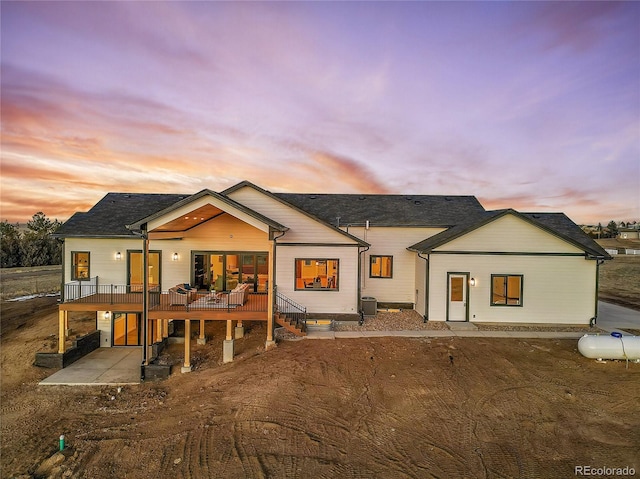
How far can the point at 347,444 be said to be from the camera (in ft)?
18.8

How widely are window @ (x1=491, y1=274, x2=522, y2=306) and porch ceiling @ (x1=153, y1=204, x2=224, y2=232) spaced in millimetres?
12690

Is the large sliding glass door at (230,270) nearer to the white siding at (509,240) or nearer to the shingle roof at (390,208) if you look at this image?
the shingle roof at (390,208)

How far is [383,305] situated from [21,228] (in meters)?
69.8

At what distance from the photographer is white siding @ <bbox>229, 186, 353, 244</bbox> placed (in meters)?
13.0

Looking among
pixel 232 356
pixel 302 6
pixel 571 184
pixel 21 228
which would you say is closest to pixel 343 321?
pixel 232 356

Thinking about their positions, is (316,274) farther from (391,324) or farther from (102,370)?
(102,370)

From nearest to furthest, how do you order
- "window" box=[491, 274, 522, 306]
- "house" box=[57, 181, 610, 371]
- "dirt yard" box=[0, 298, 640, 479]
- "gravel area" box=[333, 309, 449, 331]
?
1. "dirt yard" box=[0, 298, 640, 479]
2. "gravel area" box=[333, 309, 449, 331]
3. "house" box=[57, 181, 610, 371]
4. "window" box=[491, 274, 522, 306]

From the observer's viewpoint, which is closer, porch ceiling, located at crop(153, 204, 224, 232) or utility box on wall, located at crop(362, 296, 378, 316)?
porch ceiling, located at crop(153, 204, 224, 232)

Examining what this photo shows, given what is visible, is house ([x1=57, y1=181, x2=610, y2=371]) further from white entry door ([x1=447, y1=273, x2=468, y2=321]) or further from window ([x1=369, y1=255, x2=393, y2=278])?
window ([x1=369, y1=255, x2=393, y2=278])

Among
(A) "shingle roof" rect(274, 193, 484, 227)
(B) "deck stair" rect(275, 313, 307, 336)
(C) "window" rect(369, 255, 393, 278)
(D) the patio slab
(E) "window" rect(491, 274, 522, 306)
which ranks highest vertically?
(A) "shingle roof" rect(274, 193, 484, 227)

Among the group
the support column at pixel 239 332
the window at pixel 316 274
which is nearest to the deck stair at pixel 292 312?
the window at pixel 316 274

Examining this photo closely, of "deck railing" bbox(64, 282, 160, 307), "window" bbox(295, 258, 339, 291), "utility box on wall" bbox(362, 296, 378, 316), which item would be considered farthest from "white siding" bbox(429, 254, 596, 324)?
"deck railing" bbox(64, 282, 160, 307)

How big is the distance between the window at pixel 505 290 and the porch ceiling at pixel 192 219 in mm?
12690

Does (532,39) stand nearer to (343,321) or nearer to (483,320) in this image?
(483,320)
